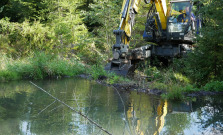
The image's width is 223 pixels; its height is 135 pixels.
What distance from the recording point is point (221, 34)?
824 centimetres

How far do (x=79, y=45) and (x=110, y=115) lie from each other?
38.2 feet

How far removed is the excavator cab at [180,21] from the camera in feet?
39.7

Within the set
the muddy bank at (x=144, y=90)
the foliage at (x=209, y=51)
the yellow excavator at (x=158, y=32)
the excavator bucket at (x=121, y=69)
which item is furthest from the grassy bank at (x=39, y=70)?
the foliage at (x=209, y=51)

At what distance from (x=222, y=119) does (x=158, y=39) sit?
736cm

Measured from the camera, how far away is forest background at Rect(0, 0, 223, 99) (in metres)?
8.89

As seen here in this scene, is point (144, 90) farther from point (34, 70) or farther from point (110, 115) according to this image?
point (34, 70)

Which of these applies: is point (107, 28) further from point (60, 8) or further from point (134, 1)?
point (134, 1)

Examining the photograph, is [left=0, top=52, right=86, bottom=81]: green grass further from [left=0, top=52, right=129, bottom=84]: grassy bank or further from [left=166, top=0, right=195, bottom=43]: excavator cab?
[left=166, top=0, right=195, bottom=43]: excavator cab

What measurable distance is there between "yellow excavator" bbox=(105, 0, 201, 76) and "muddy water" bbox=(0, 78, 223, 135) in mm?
2545

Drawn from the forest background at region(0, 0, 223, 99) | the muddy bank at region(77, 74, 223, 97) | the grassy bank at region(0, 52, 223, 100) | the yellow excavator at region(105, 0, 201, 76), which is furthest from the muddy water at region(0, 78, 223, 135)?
the yellow excavator at region(105, 0, 201, 76)

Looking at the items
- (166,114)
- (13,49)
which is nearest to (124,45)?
(166,114)

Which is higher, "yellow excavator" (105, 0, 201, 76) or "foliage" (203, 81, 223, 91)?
"yellow excavator" (105, 0, 201, 76)

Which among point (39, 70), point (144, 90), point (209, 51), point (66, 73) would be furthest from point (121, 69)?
point (39, 70)

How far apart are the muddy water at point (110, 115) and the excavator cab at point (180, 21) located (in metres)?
4.77
